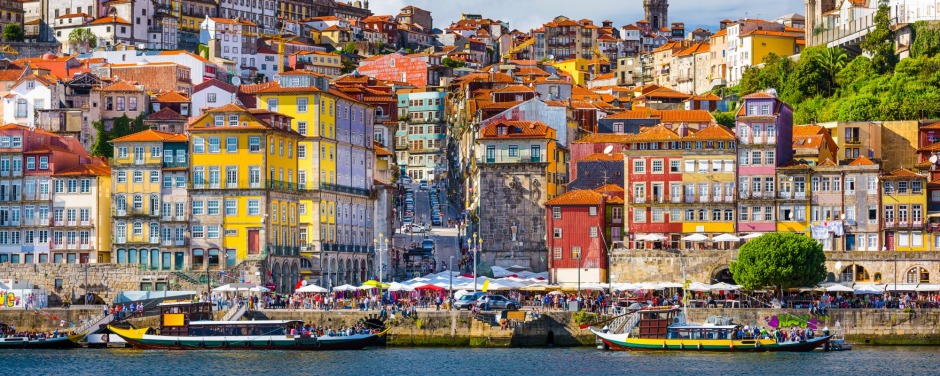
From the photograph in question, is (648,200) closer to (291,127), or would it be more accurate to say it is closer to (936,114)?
(291,127)

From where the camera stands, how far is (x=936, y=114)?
363 feet

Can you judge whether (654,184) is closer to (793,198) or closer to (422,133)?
(793,198)

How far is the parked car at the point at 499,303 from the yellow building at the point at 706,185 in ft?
48.1

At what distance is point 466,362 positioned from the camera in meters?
71.8

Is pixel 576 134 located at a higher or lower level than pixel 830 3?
lower

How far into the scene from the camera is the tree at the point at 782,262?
267ft

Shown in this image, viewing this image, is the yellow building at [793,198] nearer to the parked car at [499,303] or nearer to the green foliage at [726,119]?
the parked car at [499,303]

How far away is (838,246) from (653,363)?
23.3 m

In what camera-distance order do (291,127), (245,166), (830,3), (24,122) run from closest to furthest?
(245,166) < (291,127) < (24,122) < (830,3)

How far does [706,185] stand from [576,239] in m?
7.29

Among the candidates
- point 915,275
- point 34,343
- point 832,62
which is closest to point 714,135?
point 915,275

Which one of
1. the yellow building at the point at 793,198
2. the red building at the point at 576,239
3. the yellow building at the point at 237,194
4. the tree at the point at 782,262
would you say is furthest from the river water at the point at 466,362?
the red building at the point at 576,239

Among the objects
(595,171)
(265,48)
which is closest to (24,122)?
(595,171)

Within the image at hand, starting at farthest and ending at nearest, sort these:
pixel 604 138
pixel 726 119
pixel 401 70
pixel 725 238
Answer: pixel 401 70
pixel 726 119
pixel 604 138
pixel 725 238
